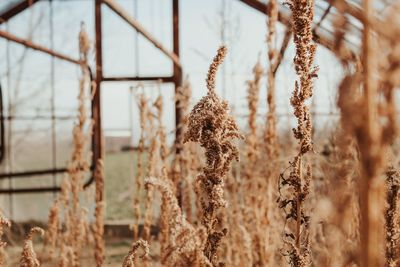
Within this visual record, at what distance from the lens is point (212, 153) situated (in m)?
0.82

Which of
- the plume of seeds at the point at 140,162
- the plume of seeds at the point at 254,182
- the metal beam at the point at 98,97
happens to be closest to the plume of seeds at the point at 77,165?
the plume of seeds at the point at 140,162

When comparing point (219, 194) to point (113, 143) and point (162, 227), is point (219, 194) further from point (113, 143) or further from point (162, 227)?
point (113, 143)

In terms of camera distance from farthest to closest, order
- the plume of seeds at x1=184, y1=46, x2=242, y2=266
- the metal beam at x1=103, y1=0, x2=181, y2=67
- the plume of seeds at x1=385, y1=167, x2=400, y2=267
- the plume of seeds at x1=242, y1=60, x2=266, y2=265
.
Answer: the metal beam at x1=103, y1=0, x2=181, y2=67, the plume of seeds at x1=242, y1=60, x2=266, y2=265, the plume of seeds at x1=385, y1=167, x2=400, y2=267, the plume of seeds at x1=184, y1=46, x2=242, y2=266

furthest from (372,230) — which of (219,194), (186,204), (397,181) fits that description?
(186,204)

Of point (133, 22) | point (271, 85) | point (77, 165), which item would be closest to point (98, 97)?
point (133, 22)

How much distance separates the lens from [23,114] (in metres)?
6.76

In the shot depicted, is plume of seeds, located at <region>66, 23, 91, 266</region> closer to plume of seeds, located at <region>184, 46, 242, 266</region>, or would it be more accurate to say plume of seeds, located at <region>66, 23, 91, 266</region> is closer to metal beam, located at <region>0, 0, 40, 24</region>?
plume of seeds, located at <region>184, 46, 242, 266</region>

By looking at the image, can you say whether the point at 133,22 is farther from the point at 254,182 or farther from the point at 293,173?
the point at 293,173

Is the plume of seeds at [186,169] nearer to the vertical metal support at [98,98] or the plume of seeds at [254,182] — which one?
the plume of seeds at [254,182]

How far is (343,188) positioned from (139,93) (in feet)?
4.88

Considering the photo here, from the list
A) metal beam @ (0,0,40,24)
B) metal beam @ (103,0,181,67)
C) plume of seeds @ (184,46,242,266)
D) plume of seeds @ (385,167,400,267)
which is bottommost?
plume of seeds @ (385,167,400,267)

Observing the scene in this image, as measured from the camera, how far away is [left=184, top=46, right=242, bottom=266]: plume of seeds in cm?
81

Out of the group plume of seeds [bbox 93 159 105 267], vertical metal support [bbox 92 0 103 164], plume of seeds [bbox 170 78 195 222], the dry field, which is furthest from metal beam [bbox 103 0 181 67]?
plume of seeds [bbox 93 159 105 267]

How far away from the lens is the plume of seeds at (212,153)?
812 millimetres
